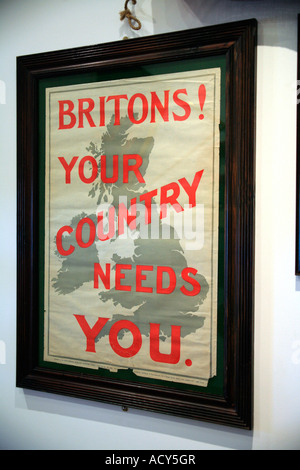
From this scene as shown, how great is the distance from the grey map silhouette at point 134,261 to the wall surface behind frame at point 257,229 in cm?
24

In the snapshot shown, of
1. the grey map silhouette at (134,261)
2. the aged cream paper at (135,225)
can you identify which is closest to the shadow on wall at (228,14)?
the aged cream paper at (135,225)

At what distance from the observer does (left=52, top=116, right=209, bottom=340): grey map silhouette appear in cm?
121

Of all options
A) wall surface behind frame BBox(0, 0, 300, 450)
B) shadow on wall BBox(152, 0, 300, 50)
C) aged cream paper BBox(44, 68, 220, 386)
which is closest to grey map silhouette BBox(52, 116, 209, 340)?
aged cream paper BBox(44, 68, 220, 386)

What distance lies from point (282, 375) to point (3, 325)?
3.45 feet

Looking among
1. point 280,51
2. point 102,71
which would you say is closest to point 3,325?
point 102,71

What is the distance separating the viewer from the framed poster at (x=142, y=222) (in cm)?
116

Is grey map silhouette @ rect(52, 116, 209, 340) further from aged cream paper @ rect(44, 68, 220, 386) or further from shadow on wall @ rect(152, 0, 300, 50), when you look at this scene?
shadow on wall @ rect(152, 0, 300, 50)

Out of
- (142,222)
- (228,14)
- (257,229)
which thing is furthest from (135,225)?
(228,14)

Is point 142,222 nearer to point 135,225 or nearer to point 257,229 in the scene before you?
point 135,225

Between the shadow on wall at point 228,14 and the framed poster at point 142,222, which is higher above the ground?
the shadow on wall at point 228,14

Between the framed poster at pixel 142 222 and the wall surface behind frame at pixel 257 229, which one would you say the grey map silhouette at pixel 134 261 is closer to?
the framed poster at pixel 142 222

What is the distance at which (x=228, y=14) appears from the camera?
118 centimetres

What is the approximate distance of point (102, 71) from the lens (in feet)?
4.27
